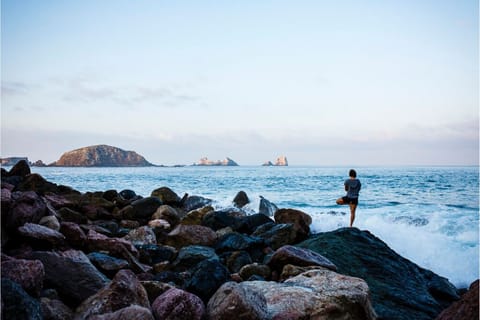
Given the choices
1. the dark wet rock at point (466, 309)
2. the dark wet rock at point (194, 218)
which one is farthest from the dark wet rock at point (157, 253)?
the dark wet rock at point (466, 309)

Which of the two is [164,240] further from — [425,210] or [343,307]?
[425,210]

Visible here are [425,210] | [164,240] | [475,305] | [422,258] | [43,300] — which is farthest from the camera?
[425,210]

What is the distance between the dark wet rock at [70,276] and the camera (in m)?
3.71

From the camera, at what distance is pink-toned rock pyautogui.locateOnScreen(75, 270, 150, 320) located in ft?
10.6

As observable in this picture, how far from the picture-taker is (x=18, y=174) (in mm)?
14781

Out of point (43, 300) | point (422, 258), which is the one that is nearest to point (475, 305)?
point (43, 300)

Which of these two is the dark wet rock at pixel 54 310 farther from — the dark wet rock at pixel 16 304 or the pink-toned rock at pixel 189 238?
the pink-toned rock at pixel 189 238

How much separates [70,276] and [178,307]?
1.18 m

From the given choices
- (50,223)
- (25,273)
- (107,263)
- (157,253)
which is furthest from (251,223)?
(25,273)

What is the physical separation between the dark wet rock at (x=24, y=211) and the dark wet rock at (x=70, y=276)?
0.95 m

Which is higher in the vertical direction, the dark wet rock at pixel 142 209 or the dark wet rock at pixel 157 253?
the dark wet rock at pixel 142 209

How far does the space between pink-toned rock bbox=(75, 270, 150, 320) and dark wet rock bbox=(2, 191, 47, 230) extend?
72.6 inches

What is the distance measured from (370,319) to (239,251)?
287cm

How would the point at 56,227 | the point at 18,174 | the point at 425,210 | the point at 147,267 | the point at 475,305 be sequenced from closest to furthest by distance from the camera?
the point at 475,305 < the point at 56,227 < the point at 147,267 < the point at 18,174 < the point at 425,210
